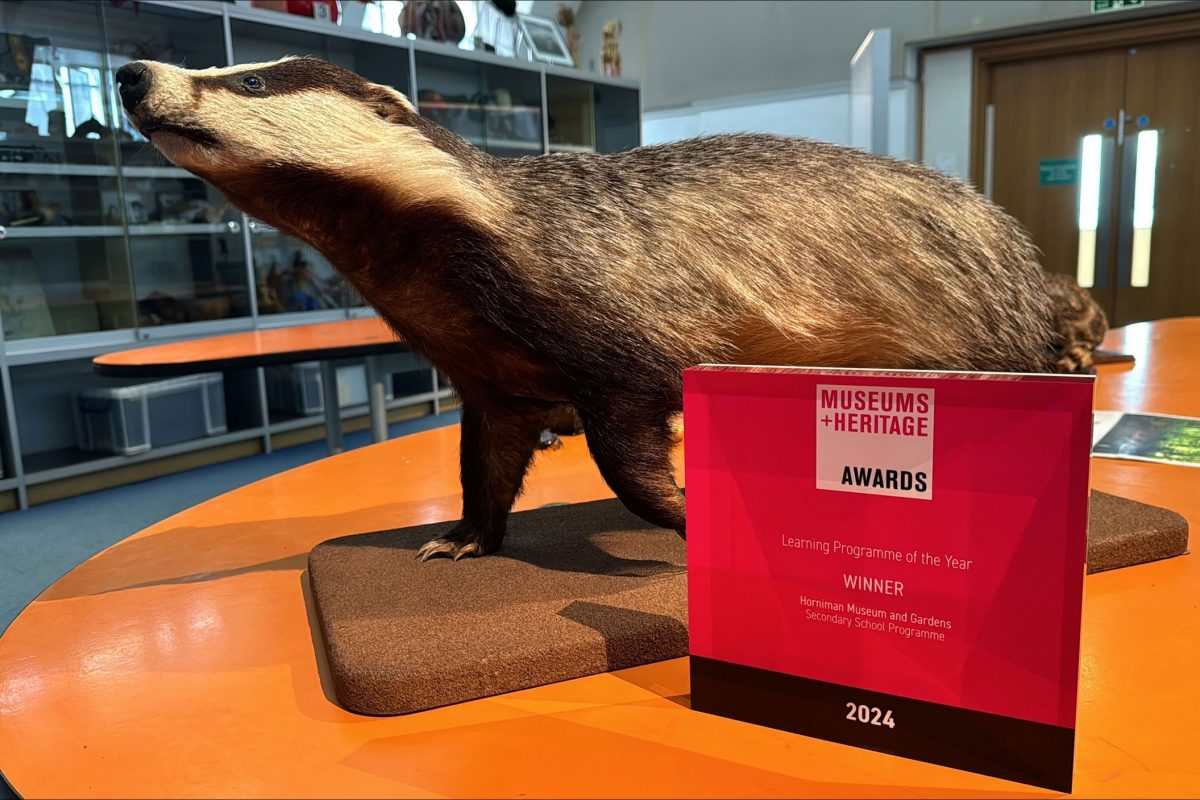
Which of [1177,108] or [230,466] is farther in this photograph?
[1177,108]

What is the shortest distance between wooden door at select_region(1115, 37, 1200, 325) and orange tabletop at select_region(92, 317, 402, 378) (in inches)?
164

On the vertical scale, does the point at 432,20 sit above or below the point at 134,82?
above

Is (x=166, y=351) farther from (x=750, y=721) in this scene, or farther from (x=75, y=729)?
(x=750, y=721)

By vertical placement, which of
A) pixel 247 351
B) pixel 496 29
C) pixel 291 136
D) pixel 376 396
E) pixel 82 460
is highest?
pixel 496 29

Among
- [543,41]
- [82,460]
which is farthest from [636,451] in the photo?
[543,41]

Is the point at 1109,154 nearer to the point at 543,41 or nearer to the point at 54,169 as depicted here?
the point at 543,41

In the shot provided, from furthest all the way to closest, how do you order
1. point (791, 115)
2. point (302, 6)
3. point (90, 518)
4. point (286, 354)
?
point (791, 115) < point (302, 6) < point (90, 518) < point (286, 354)

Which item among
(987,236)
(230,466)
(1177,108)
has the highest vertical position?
(1177,108)

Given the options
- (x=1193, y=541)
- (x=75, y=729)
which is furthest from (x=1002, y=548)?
(x=75, y=729)

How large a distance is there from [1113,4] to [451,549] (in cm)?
505

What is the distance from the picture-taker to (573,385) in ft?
2.68

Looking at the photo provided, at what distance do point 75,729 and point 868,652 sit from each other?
0.58 meters

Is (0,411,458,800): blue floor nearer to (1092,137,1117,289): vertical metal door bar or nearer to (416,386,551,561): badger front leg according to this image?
(416,386,551,561): badger front leg

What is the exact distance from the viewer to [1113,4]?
15.0 ft
